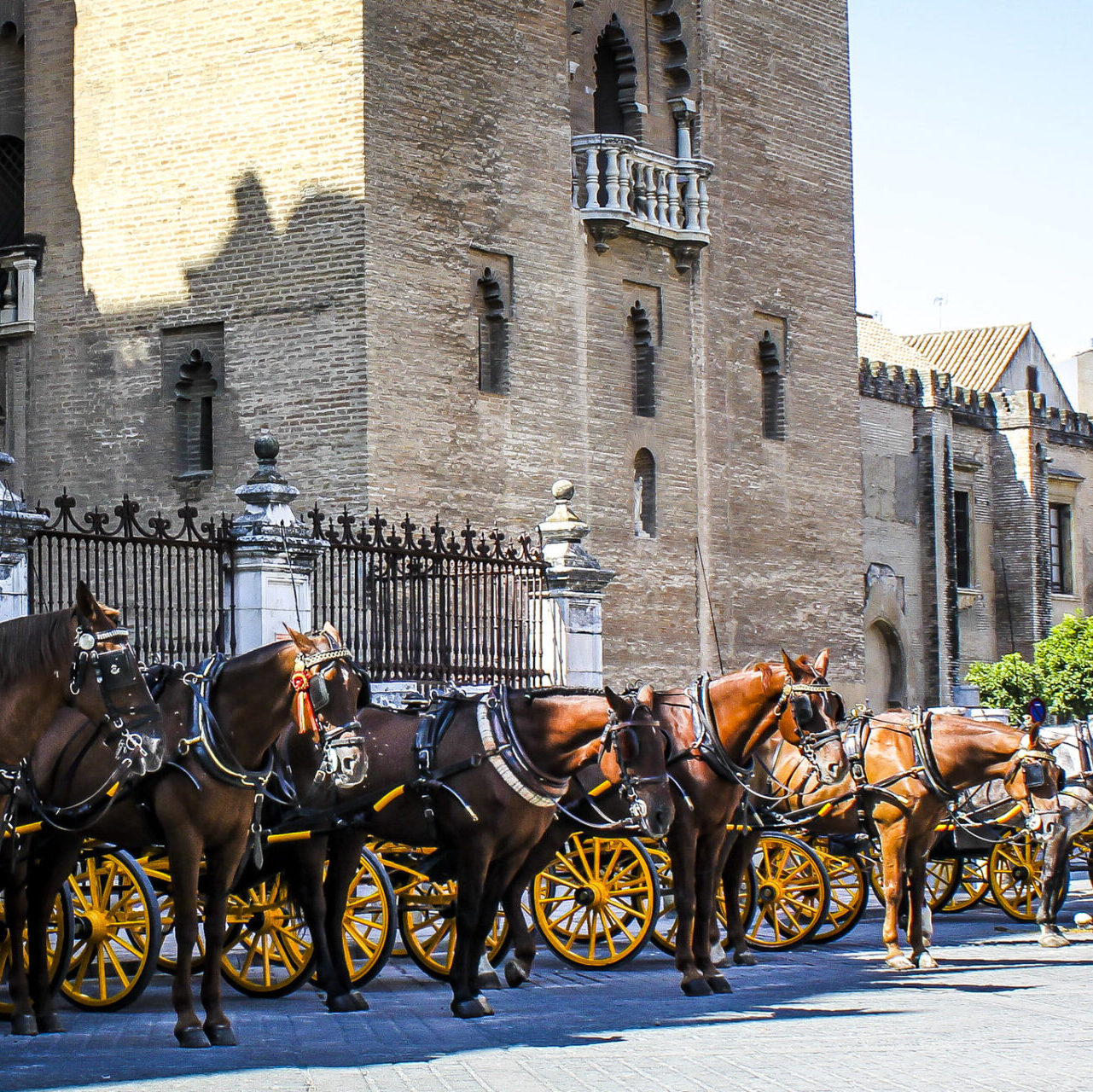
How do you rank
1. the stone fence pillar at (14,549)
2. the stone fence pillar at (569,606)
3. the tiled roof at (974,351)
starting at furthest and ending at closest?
the tiled roof at (974,351), the stone fence pillar at (569,606), the stone fence pillar at (14,549)

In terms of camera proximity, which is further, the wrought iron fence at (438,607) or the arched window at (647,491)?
the arched window at (647,491)

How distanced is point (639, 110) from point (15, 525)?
44.8ft

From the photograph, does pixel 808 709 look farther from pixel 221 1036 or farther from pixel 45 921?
pixel 45 921

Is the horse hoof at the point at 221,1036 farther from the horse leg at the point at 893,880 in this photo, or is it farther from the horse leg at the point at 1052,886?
the horse leg at the point at 1052,886

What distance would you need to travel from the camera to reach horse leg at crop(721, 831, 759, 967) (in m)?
12.4

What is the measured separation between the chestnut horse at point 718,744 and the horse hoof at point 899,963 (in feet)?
4.21

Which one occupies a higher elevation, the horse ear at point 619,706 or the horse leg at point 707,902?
the horse ear at point 619,706

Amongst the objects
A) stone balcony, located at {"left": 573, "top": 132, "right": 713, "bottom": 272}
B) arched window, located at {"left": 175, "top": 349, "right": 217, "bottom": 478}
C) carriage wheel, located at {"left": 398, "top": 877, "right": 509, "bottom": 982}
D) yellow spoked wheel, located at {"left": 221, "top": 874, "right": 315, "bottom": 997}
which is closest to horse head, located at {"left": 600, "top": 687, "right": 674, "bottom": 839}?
carriage wheel, located at {"left": 398, "top": 877, "right": 509, "bottom": 982}

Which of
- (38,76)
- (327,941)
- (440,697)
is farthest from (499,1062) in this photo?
(38,76)

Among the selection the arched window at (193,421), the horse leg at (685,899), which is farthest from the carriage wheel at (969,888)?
the arched window at (193,421)

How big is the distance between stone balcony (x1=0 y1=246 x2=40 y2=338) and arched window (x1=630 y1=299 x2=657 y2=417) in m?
6.97

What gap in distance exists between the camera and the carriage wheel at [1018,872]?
49.0 ft

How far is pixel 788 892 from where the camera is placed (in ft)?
44.0

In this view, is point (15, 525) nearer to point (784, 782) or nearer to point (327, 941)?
point (327, 941)
